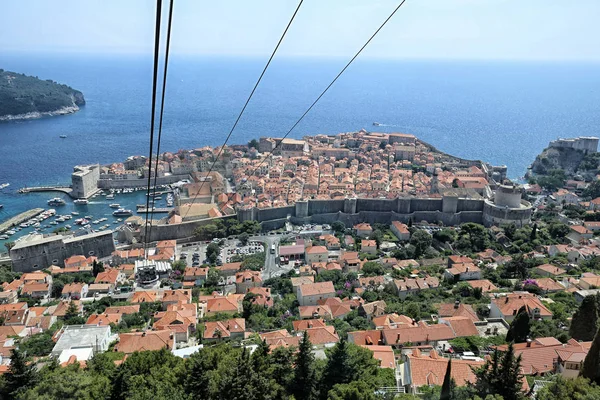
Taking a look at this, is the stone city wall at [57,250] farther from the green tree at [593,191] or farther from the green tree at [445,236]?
the green tree at [593,191]

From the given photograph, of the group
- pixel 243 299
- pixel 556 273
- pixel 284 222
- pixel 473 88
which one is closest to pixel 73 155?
pixel 284 222

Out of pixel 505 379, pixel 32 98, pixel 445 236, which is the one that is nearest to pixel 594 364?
pixel 505 379

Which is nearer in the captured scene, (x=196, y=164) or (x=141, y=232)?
(x=141, y=232)

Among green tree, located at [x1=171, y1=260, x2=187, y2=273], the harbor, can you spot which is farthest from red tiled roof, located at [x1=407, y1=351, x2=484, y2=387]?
the harbor

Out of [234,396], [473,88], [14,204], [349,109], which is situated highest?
[473,88]

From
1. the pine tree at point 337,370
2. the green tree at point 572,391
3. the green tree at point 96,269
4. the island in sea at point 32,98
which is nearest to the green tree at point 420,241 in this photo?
the pine tree at point 337,370

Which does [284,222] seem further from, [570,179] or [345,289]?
[570,179]

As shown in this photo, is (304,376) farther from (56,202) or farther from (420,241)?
(56,202)

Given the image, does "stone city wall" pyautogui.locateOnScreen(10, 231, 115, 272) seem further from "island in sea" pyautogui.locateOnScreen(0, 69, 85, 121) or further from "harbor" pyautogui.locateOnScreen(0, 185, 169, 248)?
"island in sea" pyautogui.locateOnScreen(0, 69, 85, 121)
